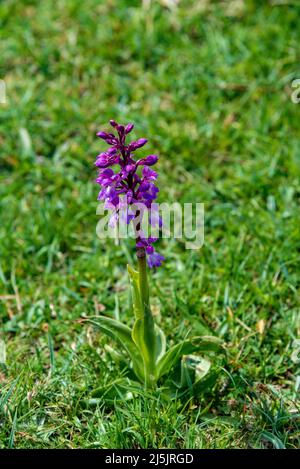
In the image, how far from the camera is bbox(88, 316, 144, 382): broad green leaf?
3.21 m

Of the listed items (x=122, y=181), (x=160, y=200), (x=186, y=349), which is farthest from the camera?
(x=160, y=200)

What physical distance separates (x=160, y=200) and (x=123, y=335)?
1411 mm

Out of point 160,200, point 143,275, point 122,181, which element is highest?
point 122,181

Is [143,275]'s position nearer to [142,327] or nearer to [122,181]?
[142,327]

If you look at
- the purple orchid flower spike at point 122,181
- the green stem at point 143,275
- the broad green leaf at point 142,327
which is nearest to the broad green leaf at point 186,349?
the broad green leaf at point 142,327

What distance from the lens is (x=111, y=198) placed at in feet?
9.31

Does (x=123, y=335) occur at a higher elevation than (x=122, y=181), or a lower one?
lower

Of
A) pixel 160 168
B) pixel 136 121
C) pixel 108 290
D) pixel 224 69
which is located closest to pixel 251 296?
Answer: pixel 108 290

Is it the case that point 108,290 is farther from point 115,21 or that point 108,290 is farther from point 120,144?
point 115,21

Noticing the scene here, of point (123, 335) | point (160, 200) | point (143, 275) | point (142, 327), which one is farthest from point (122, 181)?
point (160, 200)

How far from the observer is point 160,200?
14.8 ft

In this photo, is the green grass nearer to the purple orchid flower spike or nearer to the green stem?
the green stem

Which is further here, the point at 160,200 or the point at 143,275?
the point at 160,200

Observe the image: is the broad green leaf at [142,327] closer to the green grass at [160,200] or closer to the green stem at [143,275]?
the green stem at [143,275]
